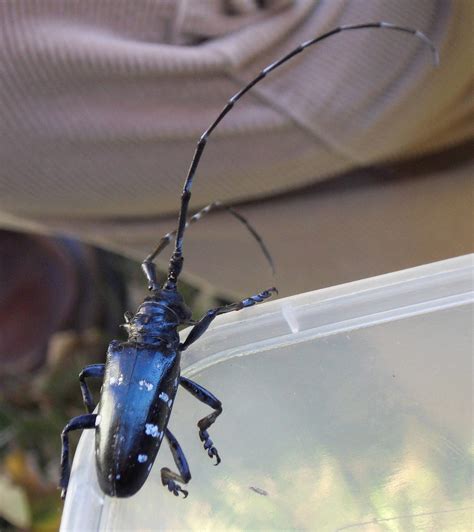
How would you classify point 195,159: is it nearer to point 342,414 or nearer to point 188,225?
point 188,225

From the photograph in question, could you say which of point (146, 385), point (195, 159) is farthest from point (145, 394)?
point (195, 159)

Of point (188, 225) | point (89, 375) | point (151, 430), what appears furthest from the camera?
point (188, 225)

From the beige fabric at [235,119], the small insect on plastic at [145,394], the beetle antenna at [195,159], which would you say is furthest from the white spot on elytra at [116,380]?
the beige fabric at [235,119]

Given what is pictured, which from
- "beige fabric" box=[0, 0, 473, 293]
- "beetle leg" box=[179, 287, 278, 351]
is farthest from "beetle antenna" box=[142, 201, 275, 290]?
"beetle leg" box=[179, 287, 278, 351]

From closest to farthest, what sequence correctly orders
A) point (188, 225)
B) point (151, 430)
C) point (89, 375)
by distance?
1. point (151, 430)
2. point (89, 375)
3. point (188, 225)

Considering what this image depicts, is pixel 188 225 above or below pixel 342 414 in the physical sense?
above

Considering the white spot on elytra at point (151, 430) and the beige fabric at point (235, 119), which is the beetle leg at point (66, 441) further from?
the beige fabric at point (235, 119)

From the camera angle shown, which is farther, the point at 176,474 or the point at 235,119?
the point at 235,119
